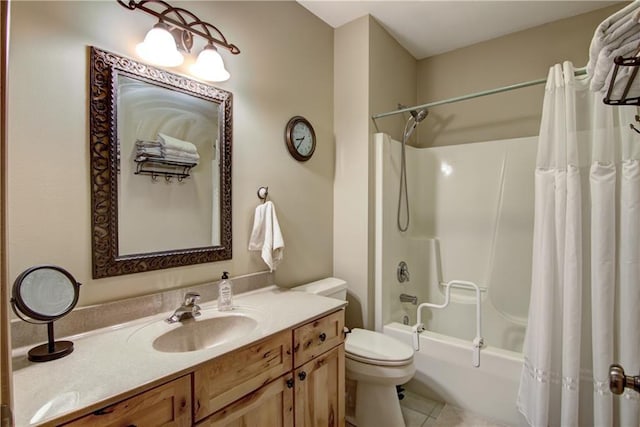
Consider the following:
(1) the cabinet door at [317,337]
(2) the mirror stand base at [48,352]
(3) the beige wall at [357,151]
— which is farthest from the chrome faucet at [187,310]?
(3) the beige wall at [357,151]

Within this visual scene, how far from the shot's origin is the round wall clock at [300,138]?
2.00 meters

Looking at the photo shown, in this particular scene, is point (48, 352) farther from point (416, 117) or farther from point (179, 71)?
point (416, 117)

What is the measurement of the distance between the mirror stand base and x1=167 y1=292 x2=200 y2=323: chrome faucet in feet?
1.12

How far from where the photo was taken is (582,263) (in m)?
1.59

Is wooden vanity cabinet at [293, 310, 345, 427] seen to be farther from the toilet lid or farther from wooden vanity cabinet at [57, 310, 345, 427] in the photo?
the toilet lid

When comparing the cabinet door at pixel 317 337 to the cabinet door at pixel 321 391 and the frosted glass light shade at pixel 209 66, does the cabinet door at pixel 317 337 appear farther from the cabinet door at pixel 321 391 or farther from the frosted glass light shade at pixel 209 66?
the frosted glass light shade at pixel 209 66

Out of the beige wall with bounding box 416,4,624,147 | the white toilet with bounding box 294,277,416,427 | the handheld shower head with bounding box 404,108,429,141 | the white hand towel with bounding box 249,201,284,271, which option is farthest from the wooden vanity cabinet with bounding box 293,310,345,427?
the beige wall with bounding box 416,4,624,147

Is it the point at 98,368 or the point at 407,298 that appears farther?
the point at 407,298

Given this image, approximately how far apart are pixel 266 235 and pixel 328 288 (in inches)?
23.6

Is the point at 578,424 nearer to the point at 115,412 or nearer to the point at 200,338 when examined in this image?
the point at 200,338

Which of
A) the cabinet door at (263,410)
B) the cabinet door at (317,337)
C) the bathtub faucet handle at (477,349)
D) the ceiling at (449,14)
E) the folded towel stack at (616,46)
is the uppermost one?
the ceiling at (449,14)

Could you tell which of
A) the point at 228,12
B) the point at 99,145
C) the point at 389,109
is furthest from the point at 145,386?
the point at 389,109

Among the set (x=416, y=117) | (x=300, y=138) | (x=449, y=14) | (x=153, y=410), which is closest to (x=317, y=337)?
(x=153, y=410)

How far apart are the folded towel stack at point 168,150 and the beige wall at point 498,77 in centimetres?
225
